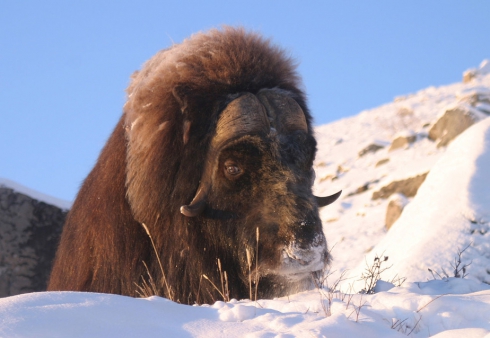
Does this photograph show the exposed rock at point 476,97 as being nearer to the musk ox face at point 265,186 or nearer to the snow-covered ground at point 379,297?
the snow-covered ground at point 379,297

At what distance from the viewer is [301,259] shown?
3.32 meters

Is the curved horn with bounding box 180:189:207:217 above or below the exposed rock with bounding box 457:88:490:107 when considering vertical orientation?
below

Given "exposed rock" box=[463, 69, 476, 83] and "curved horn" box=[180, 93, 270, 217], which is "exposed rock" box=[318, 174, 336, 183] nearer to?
"exposed rock" box=[463, 69, 476, 83]

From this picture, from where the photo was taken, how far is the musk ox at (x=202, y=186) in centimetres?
364

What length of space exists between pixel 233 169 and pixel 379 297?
4.08 ft

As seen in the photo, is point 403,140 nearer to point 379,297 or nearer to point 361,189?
point 361,189

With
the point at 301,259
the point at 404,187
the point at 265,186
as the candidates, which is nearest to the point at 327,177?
the point at 404,187

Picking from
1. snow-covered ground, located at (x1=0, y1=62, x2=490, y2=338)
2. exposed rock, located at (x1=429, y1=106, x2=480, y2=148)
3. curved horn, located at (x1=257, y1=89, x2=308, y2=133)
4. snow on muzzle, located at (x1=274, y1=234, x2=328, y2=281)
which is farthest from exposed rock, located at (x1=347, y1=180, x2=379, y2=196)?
snow on muzzle, located at (x1=274, y1=234, x2=328, y2=281)

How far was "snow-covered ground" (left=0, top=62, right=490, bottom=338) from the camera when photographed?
2148mm

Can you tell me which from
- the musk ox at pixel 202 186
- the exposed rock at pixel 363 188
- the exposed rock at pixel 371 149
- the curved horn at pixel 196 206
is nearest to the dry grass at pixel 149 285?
the musk ox at pixel 202 186

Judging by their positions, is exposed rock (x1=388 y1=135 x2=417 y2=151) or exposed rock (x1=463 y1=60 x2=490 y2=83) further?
exposed rock (x1=463 y1=60 x2=490 y2=83)

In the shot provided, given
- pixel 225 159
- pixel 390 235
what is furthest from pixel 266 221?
pixel 390 235

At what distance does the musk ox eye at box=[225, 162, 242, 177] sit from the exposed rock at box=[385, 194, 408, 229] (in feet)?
28.3

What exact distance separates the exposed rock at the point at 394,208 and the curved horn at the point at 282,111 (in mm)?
8290
